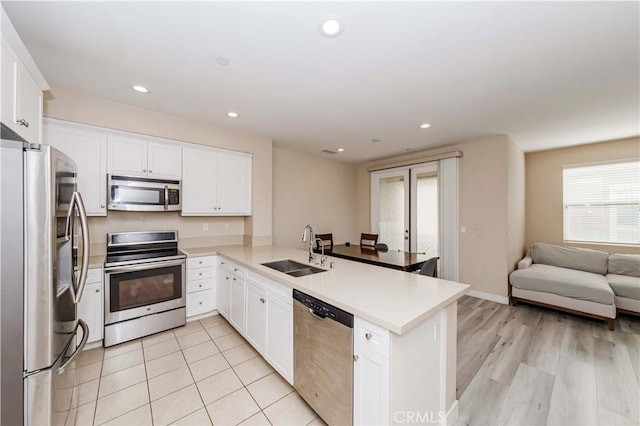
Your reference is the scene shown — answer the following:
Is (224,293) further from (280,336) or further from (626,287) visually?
(626,287)

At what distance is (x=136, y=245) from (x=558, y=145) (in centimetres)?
677

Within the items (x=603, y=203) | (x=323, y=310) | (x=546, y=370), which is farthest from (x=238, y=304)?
(x=603, y=203)

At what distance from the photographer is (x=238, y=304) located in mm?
2619

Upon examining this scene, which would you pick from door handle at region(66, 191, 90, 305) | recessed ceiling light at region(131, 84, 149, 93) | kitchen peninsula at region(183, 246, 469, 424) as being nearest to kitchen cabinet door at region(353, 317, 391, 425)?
kitchen peninsula at region(183, 246, 469, 424)

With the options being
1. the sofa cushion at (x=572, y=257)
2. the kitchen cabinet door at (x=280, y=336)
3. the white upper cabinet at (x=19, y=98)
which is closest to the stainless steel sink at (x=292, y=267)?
the kitchen cabinet door at (x=280, y=336)

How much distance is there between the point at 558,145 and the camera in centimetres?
425

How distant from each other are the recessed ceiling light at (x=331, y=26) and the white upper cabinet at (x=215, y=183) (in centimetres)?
237

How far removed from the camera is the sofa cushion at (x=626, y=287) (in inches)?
119

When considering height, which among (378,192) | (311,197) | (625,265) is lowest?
(625,265)

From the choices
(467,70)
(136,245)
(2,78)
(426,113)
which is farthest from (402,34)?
(136,245)

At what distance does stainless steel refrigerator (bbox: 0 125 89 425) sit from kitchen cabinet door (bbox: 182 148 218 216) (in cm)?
182

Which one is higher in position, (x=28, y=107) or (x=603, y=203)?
(x=28, y=107)

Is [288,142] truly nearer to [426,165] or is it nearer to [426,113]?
[426,113]

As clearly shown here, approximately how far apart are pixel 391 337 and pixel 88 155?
3.33 metres
